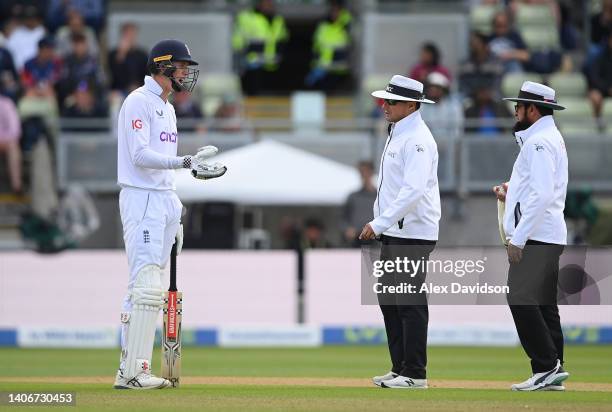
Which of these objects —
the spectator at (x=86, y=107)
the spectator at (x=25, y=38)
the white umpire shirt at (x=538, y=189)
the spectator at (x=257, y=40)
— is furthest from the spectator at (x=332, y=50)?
the white umpire shirt at (x=538, y=189)

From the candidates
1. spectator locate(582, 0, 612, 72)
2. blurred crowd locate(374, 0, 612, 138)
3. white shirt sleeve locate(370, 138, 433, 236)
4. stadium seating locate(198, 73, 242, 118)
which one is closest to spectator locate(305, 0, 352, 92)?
blurred crowd locate(374, 0, 612, 138)

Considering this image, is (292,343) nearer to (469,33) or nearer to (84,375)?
(84,375)

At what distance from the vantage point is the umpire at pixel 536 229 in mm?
10625

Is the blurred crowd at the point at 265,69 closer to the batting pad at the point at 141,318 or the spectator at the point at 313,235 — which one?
the spectator at the point at 313,235

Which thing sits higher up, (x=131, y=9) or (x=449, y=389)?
(x=131, y=9)

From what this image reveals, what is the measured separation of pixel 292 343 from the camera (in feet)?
62.3

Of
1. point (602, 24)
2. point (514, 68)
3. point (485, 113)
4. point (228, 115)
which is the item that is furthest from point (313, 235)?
point (602, 24)

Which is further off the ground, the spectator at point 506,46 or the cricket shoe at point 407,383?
the spectator at point 506,46

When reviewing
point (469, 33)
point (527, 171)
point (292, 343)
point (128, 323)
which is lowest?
point (292, 343)

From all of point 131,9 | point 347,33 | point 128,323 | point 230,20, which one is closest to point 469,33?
point 347,33

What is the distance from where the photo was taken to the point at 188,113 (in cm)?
2209

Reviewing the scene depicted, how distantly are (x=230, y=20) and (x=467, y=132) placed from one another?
537cm

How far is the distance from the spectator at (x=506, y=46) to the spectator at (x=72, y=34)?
20.7 ft

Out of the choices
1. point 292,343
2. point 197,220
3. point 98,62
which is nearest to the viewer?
point 292,343
